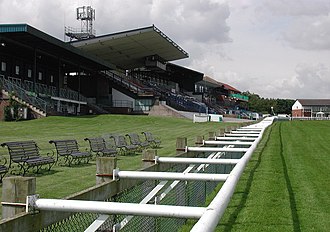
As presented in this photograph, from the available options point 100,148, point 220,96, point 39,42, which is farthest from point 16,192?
point 220,96

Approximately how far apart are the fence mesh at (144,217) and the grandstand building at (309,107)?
140105mm

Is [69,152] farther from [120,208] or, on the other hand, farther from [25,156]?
[120,208]

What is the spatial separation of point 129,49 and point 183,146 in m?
56.2

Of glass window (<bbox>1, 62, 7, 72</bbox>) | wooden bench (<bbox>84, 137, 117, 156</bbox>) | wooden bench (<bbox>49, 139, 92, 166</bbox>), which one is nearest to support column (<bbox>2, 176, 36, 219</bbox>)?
wooden bench (<bbox>49, 139, 92, 166</bbox>)

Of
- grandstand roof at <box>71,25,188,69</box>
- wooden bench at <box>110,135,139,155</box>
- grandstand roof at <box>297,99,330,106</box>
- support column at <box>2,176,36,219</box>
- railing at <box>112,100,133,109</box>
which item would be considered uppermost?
grandstand roof at <box>71,25,188,69</box>

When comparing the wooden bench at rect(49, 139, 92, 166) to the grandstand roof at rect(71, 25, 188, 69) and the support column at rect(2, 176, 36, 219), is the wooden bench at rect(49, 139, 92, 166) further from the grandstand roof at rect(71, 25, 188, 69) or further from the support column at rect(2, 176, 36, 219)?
the grandstand roof at rect(71, 25, 188, 69)

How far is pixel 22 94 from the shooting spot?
1613 inches

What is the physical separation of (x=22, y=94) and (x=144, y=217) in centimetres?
3850

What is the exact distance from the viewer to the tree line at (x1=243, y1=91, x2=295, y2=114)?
13381 cm

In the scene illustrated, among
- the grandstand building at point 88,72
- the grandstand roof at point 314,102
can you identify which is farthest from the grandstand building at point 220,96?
the grandstand roof at point 314,102

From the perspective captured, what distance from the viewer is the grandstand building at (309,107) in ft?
469

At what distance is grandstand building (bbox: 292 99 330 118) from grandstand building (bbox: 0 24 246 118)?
61723 millimetres

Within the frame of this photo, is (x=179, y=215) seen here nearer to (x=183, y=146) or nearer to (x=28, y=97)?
(x=183, y=146)

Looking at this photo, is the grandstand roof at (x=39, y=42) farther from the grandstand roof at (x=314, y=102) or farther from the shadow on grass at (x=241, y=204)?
the grandstand roof at (x=314, y=102)
